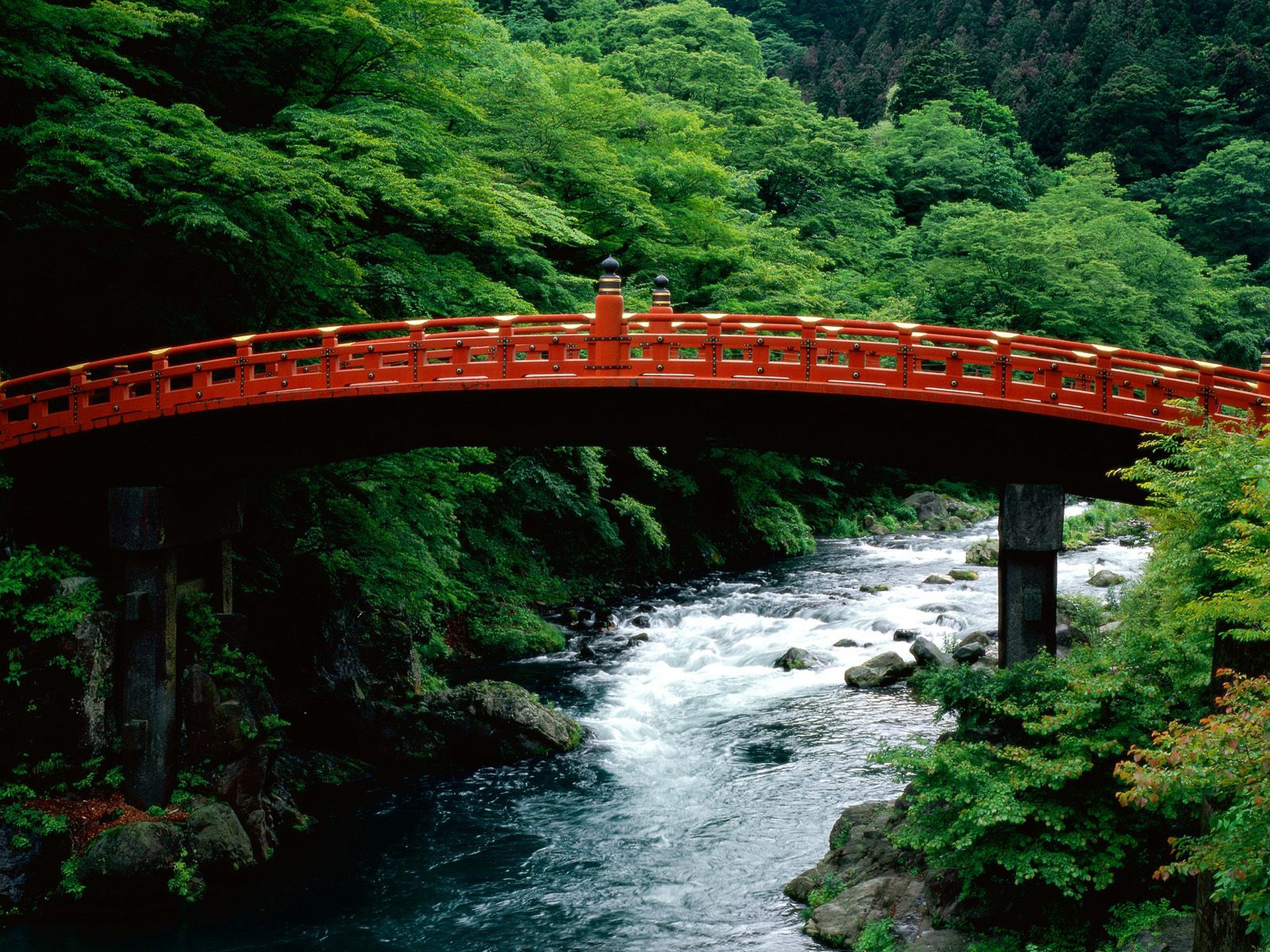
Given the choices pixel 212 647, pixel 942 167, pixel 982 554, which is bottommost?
pixel 982 554

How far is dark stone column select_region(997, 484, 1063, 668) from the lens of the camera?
1509 cm

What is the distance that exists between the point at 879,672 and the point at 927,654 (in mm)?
1280

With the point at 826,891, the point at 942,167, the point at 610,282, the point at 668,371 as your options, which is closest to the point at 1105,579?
the point at 826,891

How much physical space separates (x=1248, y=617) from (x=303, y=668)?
16856 mm

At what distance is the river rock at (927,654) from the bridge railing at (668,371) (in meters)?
9.47

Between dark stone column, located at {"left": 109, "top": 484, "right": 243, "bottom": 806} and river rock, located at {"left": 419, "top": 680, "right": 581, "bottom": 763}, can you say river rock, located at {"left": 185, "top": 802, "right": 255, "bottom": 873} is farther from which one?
river rock, located at {"left": 419, "top": 680, "right": 581, "bottom": 763}

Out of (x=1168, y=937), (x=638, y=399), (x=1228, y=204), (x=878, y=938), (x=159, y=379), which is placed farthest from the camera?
(x=1228, y=204)

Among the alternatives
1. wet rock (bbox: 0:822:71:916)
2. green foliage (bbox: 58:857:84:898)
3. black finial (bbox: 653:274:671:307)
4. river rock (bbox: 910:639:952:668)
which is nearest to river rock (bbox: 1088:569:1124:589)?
river rock (bbox: 910:639:952:668)

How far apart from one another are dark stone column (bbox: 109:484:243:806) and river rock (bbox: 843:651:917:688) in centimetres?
1376

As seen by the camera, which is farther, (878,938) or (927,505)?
(927,505)

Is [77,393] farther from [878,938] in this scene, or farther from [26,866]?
[878,938]

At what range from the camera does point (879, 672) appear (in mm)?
23391

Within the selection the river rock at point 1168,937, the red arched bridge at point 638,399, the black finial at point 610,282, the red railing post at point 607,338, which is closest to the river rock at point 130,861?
the red arched bridge at point 638,399

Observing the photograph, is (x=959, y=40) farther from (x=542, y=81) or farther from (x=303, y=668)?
(x=303, y=668)
